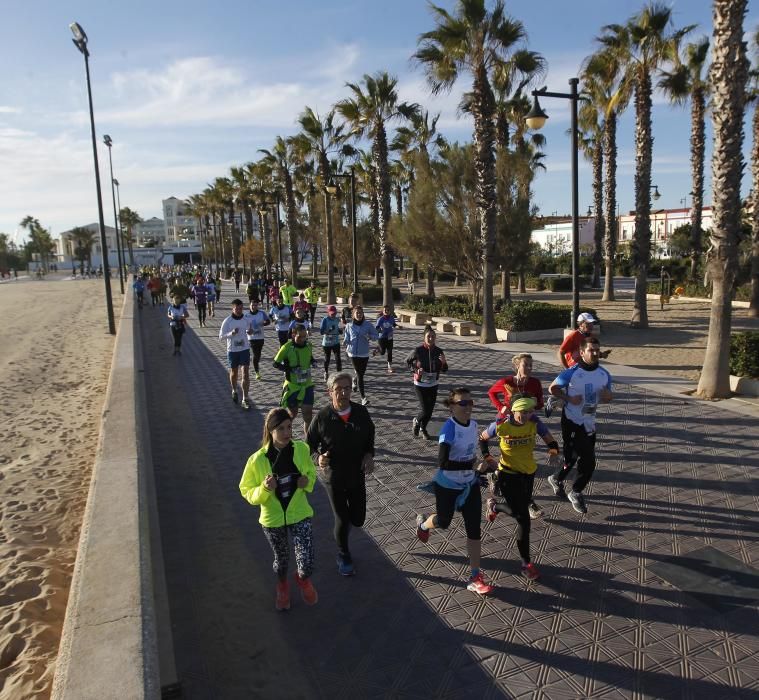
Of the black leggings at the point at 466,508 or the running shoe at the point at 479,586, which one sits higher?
the black leggings at the point at 466,508

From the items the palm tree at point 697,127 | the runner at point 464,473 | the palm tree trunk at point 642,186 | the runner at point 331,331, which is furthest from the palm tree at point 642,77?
the runner at point 464,473

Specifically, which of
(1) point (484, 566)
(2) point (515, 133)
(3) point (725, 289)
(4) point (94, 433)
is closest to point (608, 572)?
(1) point (484, 566)

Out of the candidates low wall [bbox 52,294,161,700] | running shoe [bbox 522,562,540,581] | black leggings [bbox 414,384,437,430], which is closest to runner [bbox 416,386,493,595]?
running shoe [bbox 522,562,540,581]

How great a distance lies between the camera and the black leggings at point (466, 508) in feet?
15.9

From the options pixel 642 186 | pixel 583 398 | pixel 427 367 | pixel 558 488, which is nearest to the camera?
pixel 583 398

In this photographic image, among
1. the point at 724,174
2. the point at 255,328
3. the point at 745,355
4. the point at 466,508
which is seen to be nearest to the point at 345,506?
the point at 466,508

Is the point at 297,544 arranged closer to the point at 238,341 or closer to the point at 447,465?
the point at 447,465

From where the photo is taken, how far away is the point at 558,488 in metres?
6.75

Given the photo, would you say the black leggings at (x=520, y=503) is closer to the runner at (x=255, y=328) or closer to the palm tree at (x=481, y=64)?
the runner at (x=255, y=328)

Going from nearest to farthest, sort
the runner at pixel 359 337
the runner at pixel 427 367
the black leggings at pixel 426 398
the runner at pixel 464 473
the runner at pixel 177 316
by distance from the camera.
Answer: the runner at pixel 464 473
the runner at pixel 427 367
the black leggings at pixel 426 398
the runner at pixel 359 337
the runner at pixel 177 316

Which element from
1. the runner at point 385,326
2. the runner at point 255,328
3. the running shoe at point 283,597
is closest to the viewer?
the running shoe at point 283,597

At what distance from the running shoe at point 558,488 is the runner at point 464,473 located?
2.17m

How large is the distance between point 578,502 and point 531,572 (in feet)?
5.11

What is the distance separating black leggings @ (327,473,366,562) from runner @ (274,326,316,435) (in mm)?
3037
